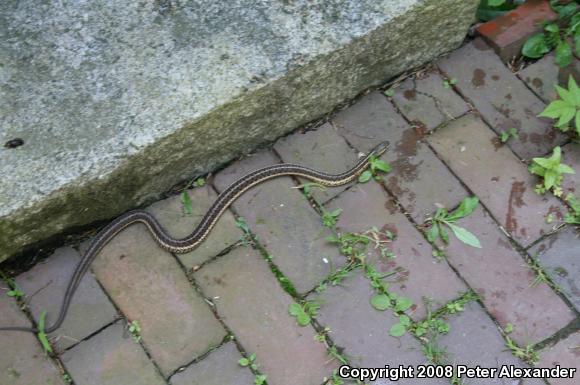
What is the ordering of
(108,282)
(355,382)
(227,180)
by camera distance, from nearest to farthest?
(355,382), (108,282), (227,180)

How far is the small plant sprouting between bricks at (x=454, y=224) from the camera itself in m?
3.41

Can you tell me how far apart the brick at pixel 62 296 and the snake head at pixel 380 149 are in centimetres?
148

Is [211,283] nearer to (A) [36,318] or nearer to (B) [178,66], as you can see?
(A) [36,318]

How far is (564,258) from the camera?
3.38 m

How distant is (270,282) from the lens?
3.29 meters

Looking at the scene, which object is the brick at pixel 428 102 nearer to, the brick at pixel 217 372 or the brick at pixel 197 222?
the brick at pixel 197 222

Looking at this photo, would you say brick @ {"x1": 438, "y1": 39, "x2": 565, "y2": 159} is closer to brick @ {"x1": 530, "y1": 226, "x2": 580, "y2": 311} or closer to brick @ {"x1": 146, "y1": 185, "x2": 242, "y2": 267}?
brick @ {"x1": 530, "y1": 226, "x2": 580, "y2": 311}

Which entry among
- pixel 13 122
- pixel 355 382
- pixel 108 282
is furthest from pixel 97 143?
pixel 355 382

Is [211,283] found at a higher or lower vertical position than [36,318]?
lower

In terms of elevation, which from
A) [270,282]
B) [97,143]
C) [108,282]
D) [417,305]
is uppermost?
[97,143]

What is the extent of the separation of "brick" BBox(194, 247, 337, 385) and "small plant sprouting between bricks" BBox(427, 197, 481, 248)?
779 millimetres

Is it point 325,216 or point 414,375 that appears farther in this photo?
point 325,216

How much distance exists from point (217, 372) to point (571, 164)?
2.07 meters

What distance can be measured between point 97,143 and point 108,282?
641mm
